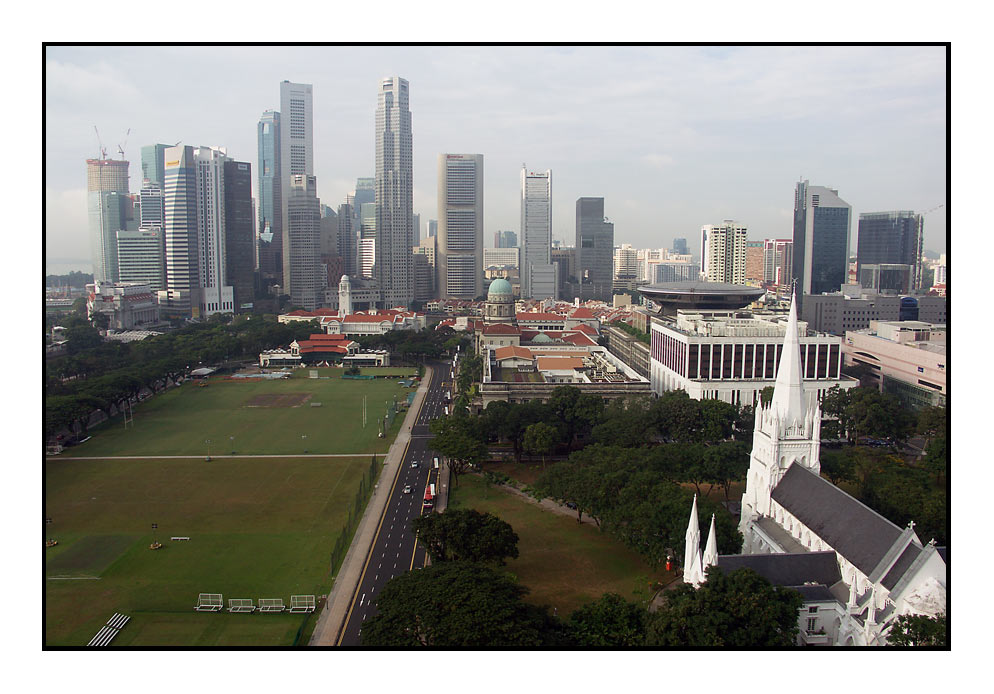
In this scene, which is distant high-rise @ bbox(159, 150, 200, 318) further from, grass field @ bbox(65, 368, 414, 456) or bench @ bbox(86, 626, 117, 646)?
bench @ bbox(86, 626, 117, 646)

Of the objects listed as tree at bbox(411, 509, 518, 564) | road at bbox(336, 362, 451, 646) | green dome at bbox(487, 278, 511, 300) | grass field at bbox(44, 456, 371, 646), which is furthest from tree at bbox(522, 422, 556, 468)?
green dome at bbox(487, 278, 511, 300)

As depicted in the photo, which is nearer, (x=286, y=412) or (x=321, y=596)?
(x=321, y=596)

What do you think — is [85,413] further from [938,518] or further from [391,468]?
[938,518]

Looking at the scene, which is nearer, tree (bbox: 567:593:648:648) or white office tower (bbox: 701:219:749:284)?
tree (bbox: 567:593:648:648)

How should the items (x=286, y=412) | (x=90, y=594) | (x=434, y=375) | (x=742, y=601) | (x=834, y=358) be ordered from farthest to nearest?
(x=434, y=375) < (x=286, y=412) < (x=834, y=358) < (x=90, y=594) < (x=742, y=601)

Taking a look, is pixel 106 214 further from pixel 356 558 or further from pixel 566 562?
pixel 566 562

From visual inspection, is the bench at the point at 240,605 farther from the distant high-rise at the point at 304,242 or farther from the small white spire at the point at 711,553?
the distant high-rise at the point at 304,242

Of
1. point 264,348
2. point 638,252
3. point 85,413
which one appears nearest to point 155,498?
point 85,413

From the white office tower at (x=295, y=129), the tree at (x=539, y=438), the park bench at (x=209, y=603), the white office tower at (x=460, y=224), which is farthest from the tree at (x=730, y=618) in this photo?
the white office tower at (x=295, y=129)
